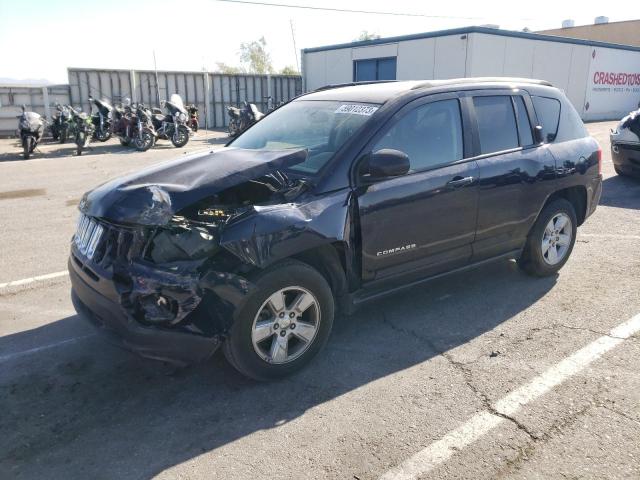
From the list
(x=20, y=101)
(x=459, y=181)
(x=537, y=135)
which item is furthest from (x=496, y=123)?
(x=20, y=101)

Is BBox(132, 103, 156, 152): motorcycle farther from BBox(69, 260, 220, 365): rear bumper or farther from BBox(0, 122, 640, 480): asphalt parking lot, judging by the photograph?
BBox(69, 260, 220, 365): rear bumper

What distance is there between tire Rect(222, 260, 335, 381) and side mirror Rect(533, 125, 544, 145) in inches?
103

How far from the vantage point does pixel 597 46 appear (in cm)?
2669

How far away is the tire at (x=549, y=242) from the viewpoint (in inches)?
195

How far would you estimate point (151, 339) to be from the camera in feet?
9.70

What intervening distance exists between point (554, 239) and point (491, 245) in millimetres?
993

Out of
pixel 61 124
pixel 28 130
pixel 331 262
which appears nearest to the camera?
pixel 331 262

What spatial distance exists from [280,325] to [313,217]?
27.7 inches

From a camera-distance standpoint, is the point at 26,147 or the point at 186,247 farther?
the point at 26,147

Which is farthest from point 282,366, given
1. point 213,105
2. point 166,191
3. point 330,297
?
point 213,105

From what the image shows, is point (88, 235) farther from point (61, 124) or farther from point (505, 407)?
point (61, 124)

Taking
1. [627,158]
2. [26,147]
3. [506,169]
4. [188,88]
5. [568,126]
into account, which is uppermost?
[188,88]

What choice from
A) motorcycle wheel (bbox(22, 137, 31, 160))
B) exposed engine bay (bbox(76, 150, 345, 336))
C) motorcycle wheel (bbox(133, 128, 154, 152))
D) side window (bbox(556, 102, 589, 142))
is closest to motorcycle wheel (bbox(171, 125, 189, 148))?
motorcycle wheel (bbox(133, 128, 154, 152))

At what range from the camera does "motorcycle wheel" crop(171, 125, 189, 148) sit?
16156mm
